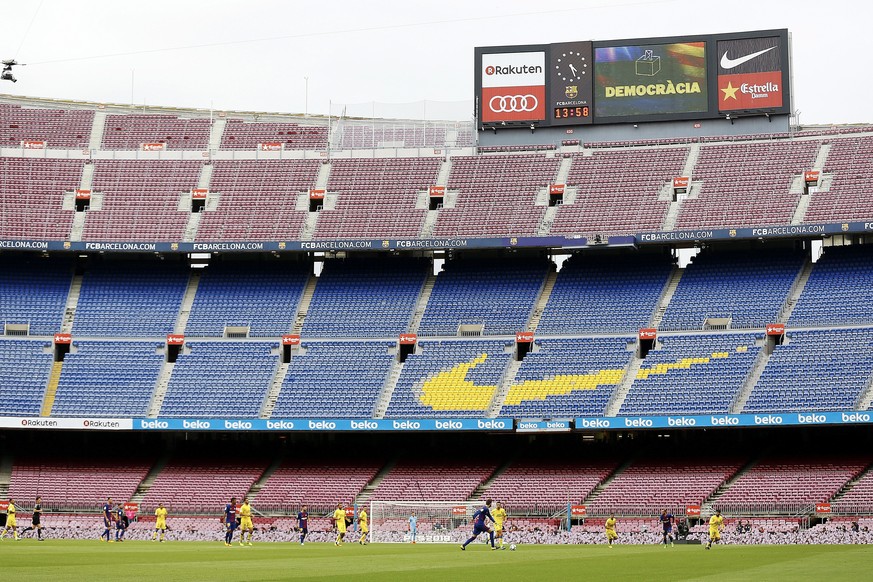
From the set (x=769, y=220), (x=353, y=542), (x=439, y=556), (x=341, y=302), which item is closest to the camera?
(x=439, y=556)

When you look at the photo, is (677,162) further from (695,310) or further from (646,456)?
(646,456)

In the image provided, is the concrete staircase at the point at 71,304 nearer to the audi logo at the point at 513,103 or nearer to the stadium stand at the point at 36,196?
the stadium stand at the point at 36,196

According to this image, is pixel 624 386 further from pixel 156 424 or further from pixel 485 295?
pixel 156 424

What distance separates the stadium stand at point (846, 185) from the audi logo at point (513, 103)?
17.1m

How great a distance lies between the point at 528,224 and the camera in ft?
220

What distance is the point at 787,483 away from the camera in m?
54.1

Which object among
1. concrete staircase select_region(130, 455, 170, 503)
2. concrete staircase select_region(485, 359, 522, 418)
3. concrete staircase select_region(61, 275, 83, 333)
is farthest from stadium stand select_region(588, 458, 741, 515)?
concrete staircase select_region(61, 275, 83, 333)

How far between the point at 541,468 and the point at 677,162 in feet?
66.6

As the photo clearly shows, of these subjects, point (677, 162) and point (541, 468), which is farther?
point (677, 162)

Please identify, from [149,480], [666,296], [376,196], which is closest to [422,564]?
[149,480]

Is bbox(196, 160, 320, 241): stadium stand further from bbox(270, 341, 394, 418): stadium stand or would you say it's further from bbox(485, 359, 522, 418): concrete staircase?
bbox(485, 359, 522, 418): concrete staircase

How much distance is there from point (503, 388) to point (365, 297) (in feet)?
35.9

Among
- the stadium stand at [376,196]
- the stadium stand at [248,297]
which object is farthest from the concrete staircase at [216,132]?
the stadium stand at [248,297]

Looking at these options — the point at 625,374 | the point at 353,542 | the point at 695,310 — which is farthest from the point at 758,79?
the point at 353,542
